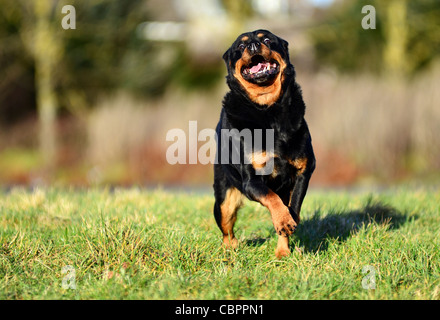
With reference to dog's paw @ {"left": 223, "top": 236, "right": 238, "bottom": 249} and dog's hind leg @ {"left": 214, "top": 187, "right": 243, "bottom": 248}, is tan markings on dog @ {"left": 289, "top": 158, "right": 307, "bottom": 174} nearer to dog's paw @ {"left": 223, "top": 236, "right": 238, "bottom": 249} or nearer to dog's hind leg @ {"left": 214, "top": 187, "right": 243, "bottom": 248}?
dog's hind leg @ {"left": 214, "top": 187, "right": 243, "bottom": 248}

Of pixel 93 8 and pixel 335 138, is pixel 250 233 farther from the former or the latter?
pixel 93 8

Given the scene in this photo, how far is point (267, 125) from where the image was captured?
386 cm

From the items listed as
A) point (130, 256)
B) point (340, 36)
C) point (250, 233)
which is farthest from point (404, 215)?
point (340, 36)

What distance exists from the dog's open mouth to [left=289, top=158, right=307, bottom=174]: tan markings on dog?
65cm

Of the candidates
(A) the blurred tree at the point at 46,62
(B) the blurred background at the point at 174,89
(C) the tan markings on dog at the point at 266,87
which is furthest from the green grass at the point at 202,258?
(A) the blurred tree at the point at 46,62

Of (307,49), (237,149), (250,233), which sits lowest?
(250,233)

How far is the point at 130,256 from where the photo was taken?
134 inches

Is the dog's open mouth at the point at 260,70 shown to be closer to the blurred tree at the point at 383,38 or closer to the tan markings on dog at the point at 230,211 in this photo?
the tan markings on dog at the point at 230,211

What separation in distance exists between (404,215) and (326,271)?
2232 mm

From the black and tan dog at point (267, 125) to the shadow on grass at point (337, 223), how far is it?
1.16 ft

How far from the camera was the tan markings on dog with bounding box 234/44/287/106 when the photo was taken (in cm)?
392

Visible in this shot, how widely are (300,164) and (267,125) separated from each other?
1.24 ft

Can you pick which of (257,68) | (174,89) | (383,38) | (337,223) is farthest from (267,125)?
(383,38)
